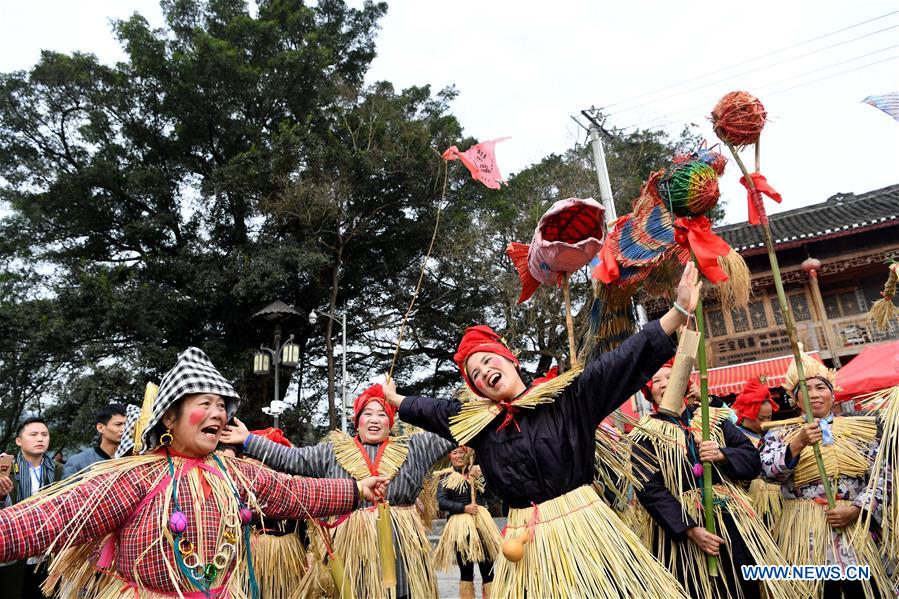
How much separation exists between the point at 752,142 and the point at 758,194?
242mm

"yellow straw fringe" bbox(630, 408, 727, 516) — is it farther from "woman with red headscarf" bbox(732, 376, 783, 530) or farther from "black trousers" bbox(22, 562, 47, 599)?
"black trousers" bbox(22, 562, 47, 599)

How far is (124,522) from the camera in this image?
6.65ft

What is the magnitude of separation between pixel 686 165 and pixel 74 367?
16.5 meters

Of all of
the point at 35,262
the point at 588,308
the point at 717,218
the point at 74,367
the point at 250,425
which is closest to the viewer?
the point at 588,308

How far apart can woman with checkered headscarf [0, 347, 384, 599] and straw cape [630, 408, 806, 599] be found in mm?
1689

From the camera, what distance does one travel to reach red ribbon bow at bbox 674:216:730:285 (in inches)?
95.5

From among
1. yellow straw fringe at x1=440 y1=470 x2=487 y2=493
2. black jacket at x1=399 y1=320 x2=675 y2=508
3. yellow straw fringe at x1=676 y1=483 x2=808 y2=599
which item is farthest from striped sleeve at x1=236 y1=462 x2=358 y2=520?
yellow straw fringe at x1=440 y1=470 x2=487 y2=493

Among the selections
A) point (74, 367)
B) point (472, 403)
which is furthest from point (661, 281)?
point (74, 367)

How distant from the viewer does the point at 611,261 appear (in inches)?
109

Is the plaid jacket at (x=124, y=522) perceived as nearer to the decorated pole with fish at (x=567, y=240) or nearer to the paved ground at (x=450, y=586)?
the decorated pole with fish at (x=567, y=240)

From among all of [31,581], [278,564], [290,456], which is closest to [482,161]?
[290,456]

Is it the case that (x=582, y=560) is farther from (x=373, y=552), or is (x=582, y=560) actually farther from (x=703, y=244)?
(x=373, y=552)

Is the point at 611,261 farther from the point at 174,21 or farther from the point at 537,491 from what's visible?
the point at 174,21

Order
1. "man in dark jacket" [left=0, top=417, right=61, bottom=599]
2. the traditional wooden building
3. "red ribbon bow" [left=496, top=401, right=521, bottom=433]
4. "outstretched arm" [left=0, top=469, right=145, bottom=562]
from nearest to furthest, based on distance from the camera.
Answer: "outstretched arm" [left=0, top=469, right=145, bottom=562]
"red ribbon bow" [left=496, top=401, right=521, bottom=433]
"man in dark jacket" [left=0, top=417, right=61, bottom=599]
the traditional wooden building
